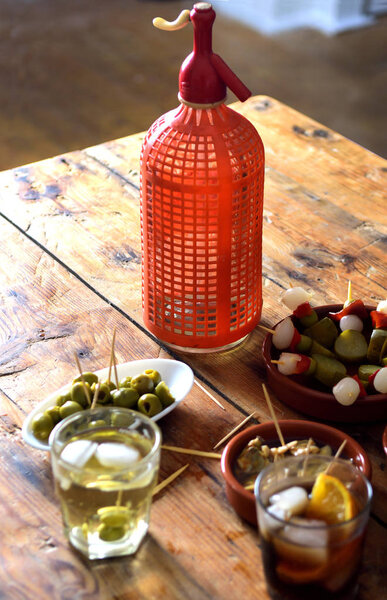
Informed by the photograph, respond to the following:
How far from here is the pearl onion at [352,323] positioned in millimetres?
1051

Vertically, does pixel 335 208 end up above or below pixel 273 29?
above

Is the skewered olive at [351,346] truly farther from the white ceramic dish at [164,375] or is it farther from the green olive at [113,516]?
the green olive at [113,516]

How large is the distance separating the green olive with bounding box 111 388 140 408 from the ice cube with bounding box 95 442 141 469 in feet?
0.50

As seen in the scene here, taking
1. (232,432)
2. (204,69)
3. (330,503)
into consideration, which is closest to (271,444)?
(232,432)

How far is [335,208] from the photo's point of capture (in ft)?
4.73

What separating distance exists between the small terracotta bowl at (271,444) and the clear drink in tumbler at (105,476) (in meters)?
0.10

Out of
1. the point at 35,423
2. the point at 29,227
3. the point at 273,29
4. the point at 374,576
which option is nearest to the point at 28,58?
the point at 273,29

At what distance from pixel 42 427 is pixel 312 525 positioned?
35cm

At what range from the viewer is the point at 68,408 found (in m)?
0.94

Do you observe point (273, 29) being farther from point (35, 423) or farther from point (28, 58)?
point (35, 423)

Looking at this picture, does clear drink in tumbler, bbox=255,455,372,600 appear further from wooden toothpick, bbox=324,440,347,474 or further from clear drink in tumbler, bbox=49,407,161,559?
clear drink in tumbler, bbox=49,407,161,559

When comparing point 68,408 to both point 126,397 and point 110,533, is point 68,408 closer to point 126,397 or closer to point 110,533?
point 126,397

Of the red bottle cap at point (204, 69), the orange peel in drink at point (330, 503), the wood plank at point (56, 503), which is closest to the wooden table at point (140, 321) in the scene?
the wood plank at point (56, 503)

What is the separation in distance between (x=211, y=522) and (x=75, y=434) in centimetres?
18
